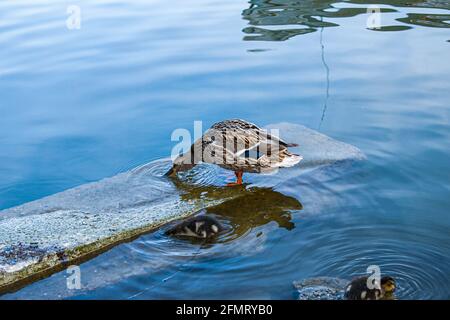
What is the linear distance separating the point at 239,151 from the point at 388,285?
1914 millimetres

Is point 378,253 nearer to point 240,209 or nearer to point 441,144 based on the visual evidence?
point 240,209

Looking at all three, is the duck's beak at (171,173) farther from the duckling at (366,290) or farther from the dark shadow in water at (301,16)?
the dark shadow in water at (301,16)

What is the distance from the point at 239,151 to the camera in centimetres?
545

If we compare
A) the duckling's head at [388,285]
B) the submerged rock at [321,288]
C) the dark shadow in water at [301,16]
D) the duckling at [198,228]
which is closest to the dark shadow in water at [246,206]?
the duckling at [198,228]

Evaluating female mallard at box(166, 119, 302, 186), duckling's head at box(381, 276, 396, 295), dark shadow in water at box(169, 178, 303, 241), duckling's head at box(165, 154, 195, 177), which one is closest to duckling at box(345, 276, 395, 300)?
duckling's head at box(381, 276, 396, 295)

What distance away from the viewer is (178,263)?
4.34 m

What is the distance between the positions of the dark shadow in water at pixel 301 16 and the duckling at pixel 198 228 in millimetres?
5737

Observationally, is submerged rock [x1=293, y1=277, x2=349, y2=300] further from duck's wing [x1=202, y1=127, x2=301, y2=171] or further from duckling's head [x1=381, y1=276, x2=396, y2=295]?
duck's wing [x1=202, y1=127, x2=301, y2=171]

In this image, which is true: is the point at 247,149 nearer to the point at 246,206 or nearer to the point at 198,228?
the point at 246,206

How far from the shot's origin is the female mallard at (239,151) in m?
5.46

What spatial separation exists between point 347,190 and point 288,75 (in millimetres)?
3182

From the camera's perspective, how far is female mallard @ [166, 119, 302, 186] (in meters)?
5.46

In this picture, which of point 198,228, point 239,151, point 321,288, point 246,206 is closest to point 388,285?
point 321,288

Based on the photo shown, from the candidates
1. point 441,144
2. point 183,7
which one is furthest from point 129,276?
point 183,7
